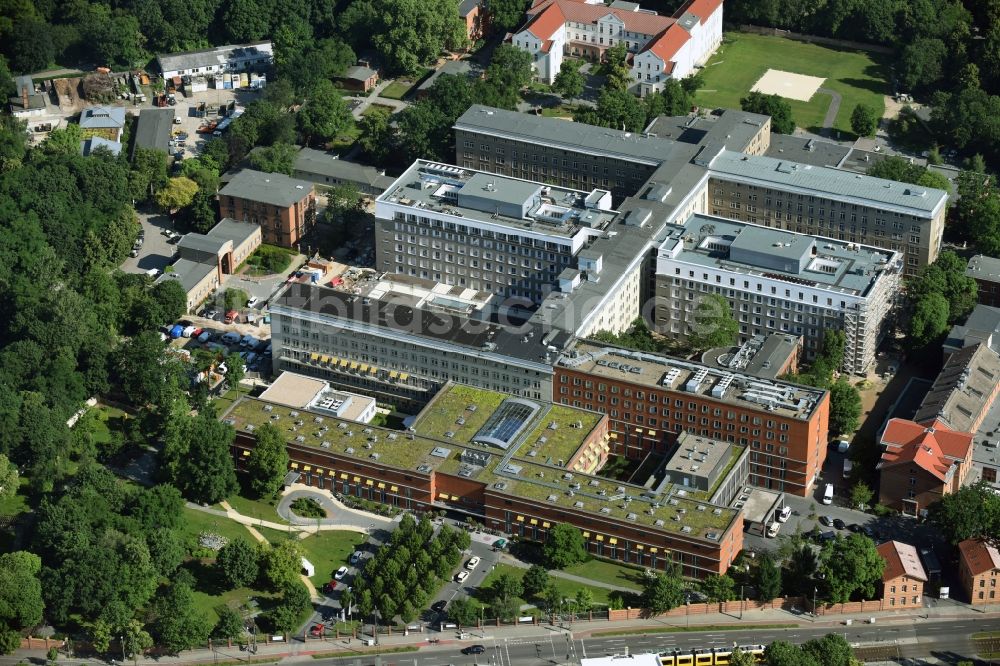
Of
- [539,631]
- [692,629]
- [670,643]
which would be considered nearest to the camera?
[670,643]

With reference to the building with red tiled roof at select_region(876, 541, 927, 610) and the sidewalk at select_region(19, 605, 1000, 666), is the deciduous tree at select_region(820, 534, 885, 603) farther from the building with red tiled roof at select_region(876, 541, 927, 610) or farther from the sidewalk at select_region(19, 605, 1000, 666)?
the sidewalk at select_region(19, 605, 1000, 666)

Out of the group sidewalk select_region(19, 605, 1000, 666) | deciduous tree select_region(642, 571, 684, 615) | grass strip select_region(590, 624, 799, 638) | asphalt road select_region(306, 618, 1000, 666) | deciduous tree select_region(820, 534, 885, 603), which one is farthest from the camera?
deciduous tree select_region(820, 534, 885, 603)

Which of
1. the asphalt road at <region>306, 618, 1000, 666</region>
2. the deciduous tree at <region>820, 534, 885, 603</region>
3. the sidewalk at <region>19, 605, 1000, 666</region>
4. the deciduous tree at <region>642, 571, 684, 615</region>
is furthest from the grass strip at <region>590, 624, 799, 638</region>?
the deciduous tree at <region>820, 534, 885, 603</region>

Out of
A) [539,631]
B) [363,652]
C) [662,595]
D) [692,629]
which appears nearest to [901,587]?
[692,629]

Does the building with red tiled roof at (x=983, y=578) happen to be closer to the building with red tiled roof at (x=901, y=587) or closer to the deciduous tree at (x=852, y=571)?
the building with red tiled roof at (x=901, y=587)

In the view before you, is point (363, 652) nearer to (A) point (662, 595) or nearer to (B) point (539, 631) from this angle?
(B) point (539, 631)

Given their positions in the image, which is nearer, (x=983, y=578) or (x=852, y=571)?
(x=852, y=571)

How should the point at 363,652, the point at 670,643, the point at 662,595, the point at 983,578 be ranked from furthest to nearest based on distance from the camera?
the point at 983,578, the point at 662,595, the point at 670,643, the point at 363,652
